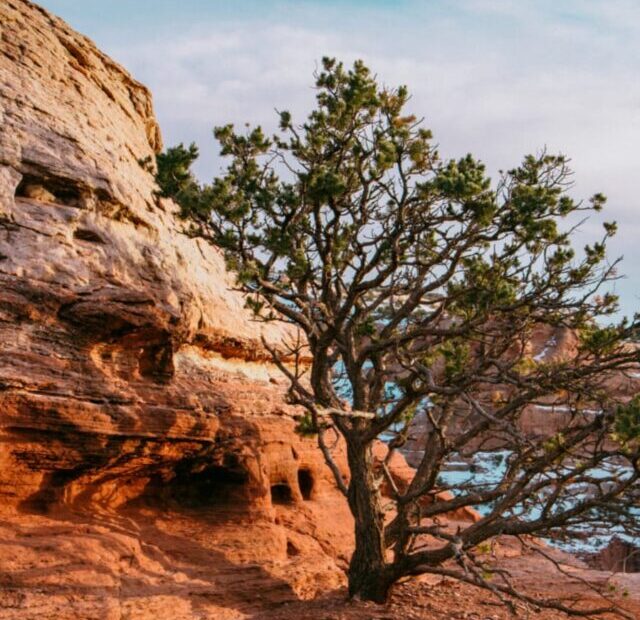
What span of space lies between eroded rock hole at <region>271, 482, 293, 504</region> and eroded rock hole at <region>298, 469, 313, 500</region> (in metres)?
1.09

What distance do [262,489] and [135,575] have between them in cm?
444

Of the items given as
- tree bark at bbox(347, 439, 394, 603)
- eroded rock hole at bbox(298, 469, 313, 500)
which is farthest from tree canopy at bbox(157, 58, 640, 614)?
eroded rock hole at bbox(298, 469, 313, 500)

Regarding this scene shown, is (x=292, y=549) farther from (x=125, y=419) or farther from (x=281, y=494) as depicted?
(x=125, y=419)

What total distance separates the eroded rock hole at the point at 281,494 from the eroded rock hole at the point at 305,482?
1089mm

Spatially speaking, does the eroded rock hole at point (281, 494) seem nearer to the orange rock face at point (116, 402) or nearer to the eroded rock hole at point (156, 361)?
the orange rock face at point (116, 402)

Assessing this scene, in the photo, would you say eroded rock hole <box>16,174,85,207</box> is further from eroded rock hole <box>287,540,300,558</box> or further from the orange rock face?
eroded rock hole <box>287,540,300,558</box>

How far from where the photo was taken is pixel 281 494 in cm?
1769

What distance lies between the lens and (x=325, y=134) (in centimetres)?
1236

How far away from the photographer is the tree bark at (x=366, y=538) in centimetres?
1281

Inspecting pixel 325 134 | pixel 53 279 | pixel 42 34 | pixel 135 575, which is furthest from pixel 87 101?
pixel 135 575

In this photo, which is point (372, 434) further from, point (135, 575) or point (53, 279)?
point (53, 279)

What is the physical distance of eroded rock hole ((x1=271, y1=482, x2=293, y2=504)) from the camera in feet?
57.4

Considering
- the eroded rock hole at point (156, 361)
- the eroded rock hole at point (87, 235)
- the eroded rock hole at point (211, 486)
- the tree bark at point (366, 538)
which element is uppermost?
the eroded rock hole at point (87, 235)

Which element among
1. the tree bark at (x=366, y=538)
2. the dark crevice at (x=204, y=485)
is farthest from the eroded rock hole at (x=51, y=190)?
the tree bark at (x=366, y=538)
